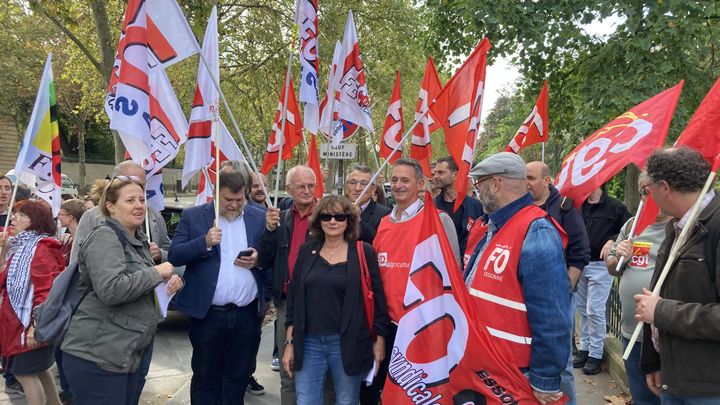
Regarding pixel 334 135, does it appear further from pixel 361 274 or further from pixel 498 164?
pixel 498 164

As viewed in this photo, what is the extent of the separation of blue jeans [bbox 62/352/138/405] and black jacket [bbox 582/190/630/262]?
4.44m

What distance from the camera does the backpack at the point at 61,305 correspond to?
323 cm

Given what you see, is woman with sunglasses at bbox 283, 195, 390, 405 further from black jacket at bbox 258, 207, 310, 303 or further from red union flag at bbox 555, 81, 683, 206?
red union flag at bbox 555, 81, 683, 206

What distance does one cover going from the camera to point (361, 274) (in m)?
3.46

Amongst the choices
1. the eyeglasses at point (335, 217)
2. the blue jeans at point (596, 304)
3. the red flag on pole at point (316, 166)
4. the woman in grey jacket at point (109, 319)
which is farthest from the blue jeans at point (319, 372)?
the blue jeans at point (596, 304)

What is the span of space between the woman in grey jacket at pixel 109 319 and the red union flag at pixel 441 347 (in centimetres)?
145

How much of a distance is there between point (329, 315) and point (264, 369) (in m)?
2.83

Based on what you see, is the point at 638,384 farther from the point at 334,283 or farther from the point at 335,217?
the point at 335,217

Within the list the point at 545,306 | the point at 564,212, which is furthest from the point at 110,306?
the point at 564,212

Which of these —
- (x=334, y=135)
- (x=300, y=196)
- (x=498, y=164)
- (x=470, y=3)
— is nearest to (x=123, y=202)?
(x=300, y=196)

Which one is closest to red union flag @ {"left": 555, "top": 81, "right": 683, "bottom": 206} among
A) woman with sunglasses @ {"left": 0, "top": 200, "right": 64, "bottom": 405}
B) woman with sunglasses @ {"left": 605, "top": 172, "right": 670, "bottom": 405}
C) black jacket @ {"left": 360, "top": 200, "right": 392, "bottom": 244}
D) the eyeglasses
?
woman with sunglasses @ {"left": 605, "top": 172, "right": 670, "bottom": 405}

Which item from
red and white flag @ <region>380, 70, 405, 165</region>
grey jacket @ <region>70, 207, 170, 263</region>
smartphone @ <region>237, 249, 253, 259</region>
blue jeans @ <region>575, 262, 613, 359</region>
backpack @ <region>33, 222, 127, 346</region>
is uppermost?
red and white flag @ <region>380, 70, 405, 165</region>

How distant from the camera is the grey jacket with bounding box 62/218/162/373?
9.96 feet

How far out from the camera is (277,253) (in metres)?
4.10
